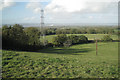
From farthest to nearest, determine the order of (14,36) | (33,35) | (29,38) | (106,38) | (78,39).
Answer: (78,39) → (106,38) → (33,35) → (29,38) → (14,36)

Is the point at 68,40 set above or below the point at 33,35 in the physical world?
below

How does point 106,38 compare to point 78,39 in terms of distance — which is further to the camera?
point 78,39

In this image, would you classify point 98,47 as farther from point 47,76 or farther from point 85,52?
point 47,76

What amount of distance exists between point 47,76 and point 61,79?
401 mm

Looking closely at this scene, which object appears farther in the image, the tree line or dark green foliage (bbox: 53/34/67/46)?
dark green foliage (bbox: 53/34/67/46)

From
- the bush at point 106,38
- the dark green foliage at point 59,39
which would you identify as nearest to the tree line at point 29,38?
the dark green foliage at point 59,39

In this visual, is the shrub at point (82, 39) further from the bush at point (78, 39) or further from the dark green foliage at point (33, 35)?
the dark green foliage at point (33, 35)

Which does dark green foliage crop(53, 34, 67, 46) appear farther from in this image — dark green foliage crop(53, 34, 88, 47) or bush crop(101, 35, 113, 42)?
bush crop(101, 35, 113, 42)

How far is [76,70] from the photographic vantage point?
3074 mm

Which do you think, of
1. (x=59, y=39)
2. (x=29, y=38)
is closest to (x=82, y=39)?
(x=59, y=39)

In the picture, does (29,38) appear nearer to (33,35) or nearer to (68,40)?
(33,35)

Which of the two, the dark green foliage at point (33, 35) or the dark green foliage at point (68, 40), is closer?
the dark green foliage at point (33, 35)

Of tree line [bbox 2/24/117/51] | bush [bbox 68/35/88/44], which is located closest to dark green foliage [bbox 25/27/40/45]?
tree line [bbox 2/24/117/51]

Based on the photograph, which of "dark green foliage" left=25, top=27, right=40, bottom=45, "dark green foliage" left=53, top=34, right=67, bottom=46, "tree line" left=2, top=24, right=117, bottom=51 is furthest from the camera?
"dark green foliage" left=53, top=34, right=67, bottom=46
